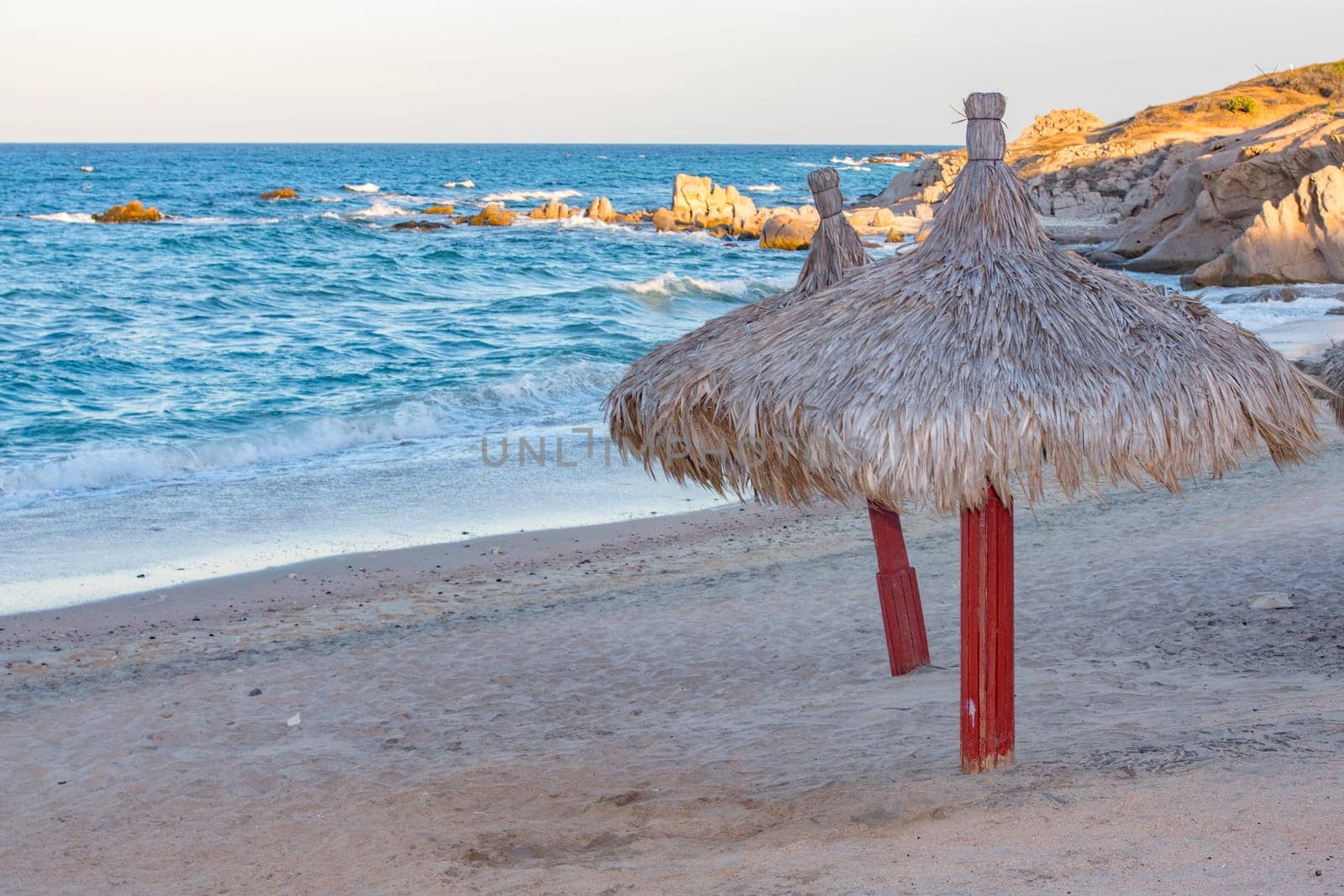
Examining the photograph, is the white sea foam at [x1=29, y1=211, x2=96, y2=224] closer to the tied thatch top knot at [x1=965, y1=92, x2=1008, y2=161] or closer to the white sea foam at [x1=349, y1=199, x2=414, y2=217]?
the white sea foam at [x1=349, y1=199, x2=414, y2=217]

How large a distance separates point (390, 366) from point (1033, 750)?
14.9 metres

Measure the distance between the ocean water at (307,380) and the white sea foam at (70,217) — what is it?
19 centimetres

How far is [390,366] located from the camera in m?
17.8

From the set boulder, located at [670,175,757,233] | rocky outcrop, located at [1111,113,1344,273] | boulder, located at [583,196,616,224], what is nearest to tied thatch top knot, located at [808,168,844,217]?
rocky outcrop, located at [1111,113,1344,273]

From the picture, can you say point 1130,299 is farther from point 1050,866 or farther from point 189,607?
point 189,607

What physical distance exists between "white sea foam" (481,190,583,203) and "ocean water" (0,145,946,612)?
46.4ft

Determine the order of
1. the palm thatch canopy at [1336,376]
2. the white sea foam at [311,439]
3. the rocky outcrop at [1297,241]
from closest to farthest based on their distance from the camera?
the palm thatch canopy at [1336,376] → the white sea foam at [311,439] → the rocky outcrop at [1297,241]

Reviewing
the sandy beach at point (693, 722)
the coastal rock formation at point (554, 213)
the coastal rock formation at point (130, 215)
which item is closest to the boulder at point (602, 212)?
the coastal rock formation at point (554, 213)

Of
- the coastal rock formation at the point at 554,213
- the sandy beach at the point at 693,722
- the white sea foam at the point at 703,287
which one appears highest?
the coastal rock formation at the point at 554,213

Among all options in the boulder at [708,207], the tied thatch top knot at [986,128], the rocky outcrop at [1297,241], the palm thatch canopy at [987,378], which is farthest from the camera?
the boulder at [708,207]

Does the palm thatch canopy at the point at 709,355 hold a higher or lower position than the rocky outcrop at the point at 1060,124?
lower

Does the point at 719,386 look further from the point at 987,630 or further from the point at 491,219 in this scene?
the point at 491,219

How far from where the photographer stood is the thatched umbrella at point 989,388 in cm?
343

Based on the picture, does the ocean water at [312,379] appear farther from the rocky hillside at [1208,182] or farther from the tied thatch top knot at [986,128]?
the tied thatch top knot at [986,128]
